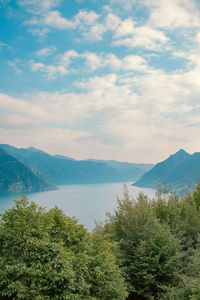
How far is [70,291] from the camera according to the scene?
36.3ft

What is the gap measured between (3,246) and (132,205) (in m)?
13.9

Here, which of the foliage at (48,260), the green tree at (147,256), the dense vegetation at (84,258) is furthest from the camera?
the green tree at (147,256)

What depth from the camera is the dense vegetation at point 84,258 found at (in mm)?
10750

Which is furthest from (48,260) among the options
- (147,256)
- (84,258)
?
(147,256)

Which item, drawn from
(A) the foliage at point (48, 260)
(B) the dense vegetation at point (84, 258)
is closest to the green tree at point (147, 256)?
(B) the dense vegetation at point (84, 258)

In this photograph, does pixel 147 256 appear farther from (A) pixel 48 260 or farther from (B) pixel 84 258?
(A) pixel 48 260

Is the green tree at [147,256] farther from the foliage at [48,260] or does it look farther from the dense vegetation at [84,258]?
the foliage at [48,260]

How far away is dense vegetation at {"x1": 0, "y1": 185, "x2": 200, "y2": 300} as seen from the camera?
10.8 meters

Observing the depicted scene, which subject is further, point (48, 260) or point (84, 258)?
point (84, 258)

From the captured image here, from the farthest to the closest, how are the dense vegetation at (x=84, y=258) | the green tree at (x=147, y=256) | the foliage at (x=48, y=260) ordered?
the green tree at (x=147, y=256)
the dense vegetation at (x=84, y=258)
the foliage at (x=48, y=260)

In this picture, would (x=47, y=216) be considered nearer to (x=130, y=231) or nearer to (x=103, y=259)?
(x=103, y=259)

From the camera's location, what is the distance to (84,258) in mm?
12750

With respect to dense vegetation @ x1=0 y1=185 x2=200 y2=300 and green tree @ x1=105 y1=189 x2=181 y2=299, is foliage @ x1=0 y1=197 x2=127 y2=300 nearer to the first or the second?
dense vegetation @ x1=0 y1=185 x2=200 y2=300

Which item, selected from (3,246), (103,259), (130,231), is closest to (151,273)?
(130,231)
